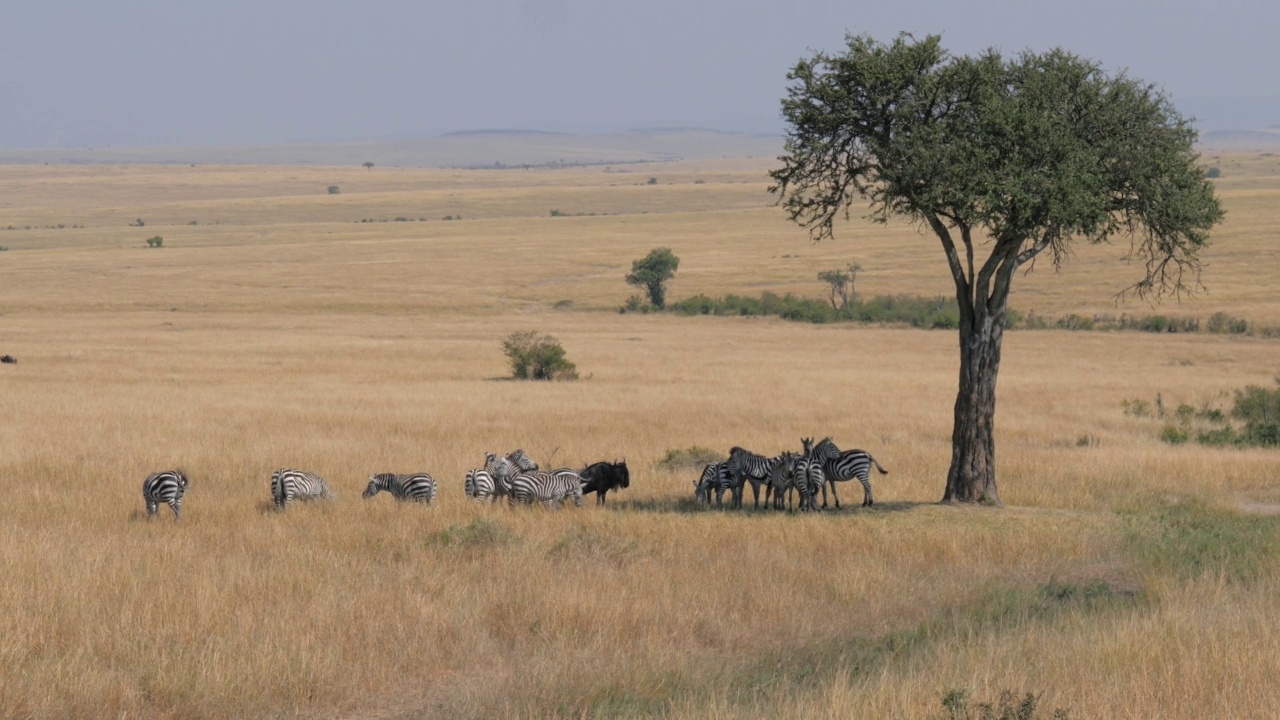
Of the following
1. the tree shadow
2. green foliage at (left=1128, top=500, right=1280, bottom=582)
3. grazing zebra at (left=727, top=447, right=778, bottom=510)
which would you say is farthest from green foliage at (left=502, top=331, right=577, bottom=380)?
green foliage at (left=1128, top=500, right=1280, bottom=582)

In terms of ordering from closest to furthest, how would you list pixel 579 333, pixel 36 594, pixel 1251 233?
pixel 36 594 < pixel 579 333 < pixel 1251 233

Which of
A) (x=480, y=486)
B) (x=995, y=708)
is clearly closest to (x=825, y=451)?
(x=480, y=486)

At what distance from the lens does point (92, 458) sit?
2373 centimetres

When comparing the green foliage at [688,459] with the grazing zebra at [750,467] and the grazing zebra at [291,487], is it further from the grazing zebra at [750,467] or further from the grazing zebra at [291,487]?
the grazing zebra at [291,487]

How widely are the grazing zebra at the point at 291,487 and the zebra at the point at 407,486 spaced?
1.09m

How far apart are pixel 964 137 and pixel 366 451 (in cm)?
1299

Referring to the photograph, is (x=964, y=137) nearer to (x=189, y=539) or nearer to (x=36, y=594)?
(x=189, y=539)

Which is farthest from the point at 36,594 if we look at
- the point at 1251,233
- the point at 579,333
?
the point at 1251,233

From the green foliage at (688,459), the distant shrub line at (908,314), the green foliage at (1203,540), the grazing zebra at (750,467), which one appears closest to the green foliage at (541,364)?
the green foliage at (688,459)

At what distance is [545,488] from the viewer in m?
19.3

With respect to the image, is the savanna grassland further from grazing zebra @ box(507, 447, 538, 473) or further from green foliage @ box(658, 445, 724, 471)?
grazing zebra @ box(507, 447, 538, 473)

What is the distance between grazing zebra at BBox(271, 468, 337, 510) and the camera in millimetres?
18547

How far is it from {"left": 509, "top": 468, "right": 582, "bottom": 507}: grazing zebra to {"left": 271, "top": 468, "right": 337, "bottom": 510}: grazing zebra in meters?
2.90

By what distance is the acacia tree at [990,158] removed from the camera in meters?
18.3
